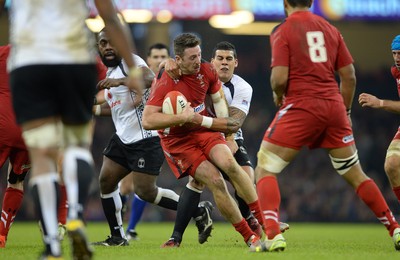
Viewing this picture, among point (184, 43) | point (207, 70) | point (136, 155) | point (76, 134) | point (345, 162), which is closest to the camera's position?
point (76, 134)

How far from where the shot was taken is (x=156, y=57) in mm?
12211

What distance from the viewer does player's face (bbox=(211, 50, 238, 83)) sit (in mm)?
9703

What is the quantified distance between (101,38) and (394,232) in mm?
3999

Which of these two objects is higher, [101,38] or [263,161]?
[101,38]

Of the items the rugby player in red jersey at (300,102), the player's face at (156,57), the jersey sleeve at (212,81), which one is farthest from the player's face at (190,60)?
the player's face at (156,57)

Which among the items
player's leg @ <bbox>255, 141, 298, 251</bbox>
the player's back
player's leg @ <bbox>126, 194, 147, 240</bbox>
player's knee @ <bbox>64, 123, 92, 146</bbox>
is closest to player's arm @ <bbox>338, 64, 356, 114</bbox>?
the player's back

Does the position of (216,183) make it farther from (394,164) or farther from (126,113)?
(394,164)

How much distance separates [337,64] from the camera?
7188mm

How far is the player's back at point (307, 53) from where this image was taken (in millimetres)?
6945

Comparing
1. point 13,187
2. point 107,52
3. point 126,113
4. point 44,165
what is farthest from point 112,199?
point 44,165

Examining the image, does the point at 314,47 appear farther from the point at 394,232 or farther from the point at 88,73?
the point at 88,73

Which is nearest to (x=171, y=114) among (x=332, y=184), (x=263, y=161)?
(x=263, y=161)

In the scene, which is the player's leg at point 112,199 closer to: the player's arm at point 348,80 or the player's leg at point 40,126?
the player's arm at point 348,80

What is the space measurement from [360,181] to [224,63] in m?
2.99
